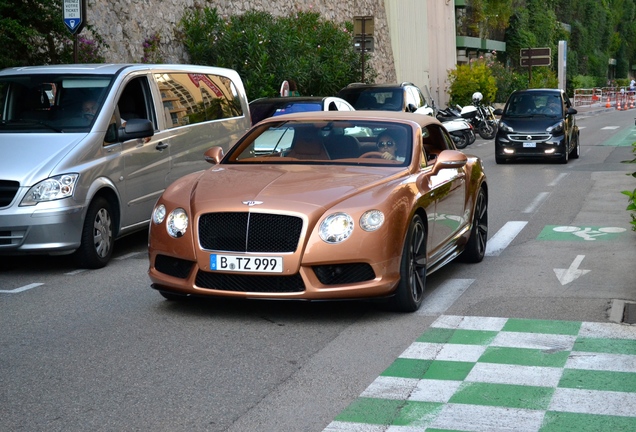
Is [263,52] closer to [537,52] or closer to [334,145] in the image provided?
[334,145]

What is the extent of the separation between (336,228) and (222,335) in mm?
1074

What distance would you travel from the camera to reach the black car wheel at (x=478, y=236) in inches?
404

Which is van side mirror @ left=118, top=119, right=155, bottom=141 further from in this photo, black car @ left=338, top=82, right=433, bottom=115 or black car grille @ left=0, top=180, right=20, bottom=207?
black car @ left=338, top=82, right=433, bottom=115

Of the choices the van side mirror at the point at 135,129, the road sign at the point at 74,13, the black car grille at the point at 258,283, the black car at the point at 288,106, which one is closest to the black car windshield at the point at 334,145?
the black car grille at the point at 258,283

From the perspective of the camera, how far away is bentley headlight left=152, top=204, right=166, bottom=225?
794 cm

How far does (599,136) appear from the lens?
35250 mm

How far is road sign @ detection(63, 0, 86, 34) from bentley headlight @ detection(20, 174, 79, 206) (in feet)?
21.0

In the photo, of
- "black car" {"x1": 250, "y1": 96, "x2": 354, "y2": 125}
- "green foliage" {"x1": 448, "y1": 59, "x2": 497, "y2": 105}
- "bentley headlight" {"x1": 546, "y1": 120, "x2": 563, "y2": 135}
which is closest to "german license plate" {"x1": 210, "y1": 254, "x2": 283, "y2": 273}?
"black car" {"x1": 250, "y1": 96, "x2": 354, "y2": 125}

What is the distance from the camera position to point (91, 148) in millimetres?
10461

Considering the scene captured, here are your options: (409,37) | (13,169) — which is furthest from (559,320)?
(409,37)

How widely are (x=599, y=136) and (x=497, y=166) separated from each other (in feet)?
42.9

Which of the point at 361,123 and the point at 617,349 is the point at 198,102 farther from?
the point at 617,349

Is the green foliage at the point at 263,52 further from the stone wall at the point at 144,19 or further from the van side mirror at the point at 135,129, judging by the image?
the van side mirror at the point at 135,129

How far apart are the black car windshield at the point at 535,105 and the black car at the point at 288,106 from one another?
735 centimetres
